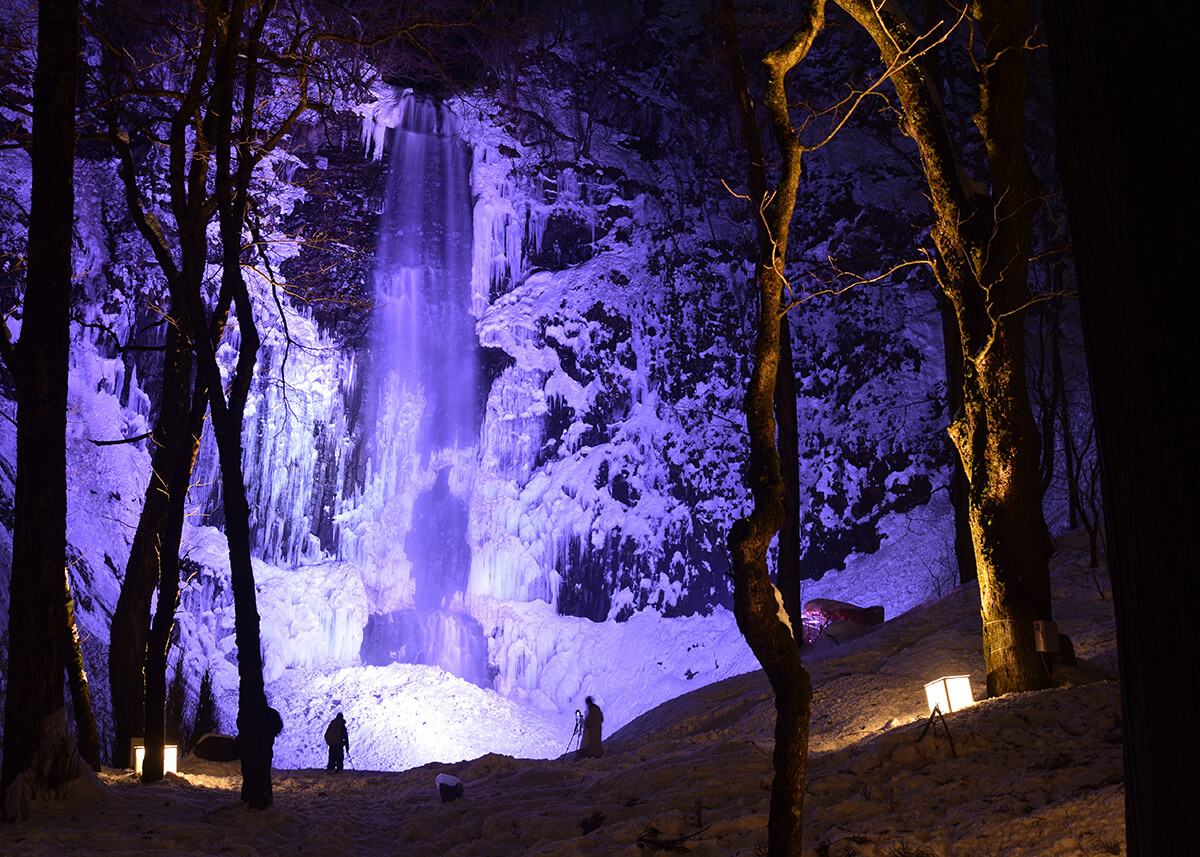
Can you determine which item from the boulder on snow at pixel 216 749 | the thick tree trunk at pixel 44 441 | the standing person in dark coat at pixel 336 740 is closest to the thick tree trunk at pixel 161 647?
the thick tree trunk at pixel 44 441

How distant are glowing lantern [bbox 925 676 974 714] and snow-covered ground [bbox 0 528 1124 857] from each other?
27 cm

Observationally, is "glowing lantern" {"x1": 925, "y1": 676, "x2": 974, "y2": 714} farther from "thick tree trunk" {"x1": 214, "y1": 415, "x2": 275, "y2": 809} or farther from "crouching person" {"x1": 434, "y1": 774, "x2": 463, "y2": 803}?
"thick tree trunk" {"x1": 214, "y1": 415, "x2": 275, "y2": 809}

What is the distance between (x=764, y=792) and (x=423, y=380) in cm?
2020

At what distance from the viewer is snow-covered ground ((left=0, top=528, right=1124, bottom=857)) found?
3.65 m

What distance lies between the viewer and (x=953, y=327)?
12.6 m

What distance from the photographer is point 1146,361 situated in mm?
1500

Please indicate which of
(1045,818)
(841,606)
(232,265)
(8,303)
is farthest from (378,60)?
(8,303)

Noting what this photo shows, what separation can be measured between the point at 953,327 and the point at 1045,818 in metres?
10.5

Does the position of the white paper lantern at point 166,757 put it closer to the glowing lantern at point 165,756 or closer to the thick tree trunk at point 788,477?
the glowing lantern at point 165,756

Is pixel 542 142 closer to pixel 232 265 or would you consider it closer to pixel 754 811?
→ pixel 232 265

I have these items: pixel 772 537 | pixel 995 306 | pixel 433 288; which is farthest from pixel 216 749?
pixel 433 288

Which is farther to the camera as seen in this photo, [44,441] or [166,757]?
[166,757]

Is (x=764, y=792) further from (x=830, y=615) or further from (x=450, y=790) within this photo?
(x=830, y=615)

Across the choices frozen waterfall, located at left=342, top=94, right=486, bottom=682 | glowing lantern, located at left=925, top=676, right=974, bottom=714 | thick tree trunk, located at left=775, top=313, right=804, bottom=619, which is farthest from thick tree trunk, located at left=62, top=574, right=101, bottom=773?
frozen waterfall, located at left=342, top=94, right=486, bottom=682
